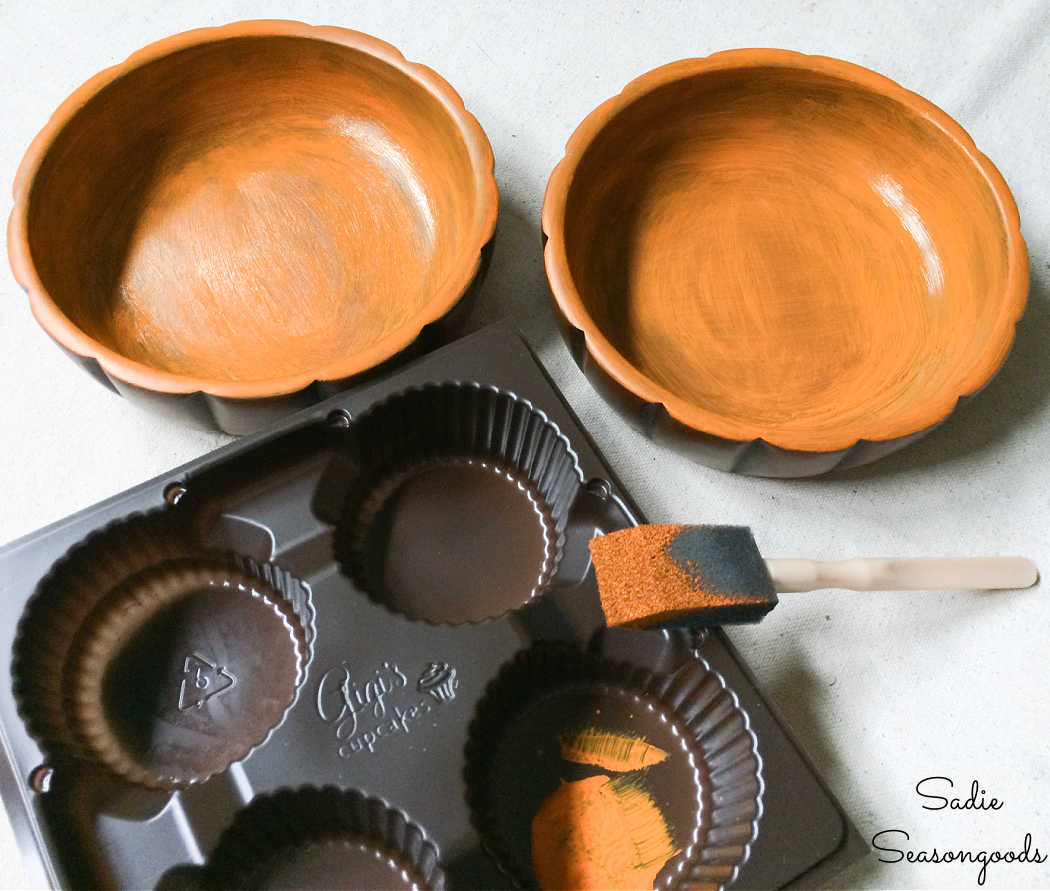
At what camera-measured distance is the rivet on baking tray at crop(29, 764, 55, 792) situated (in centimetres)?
58

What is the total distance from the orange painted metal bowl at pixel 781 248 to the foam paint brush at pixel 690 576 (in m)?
0.10

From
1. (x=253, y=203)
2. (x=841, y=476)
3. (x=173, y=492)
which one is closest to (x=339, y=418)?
(x=173, y=492)

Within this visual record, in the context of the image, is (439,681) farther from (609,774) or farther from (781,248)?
(781,248)

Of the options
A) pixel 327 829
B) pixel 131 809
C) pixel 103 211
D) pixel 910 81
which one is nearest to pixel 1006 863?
pixel 327 829

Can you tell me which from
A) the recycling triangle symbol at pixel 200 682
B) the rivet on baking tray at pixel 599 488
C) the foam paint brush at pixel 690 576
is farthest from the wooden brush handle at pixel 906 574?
the recycling triangle symbol at pixel 200 682

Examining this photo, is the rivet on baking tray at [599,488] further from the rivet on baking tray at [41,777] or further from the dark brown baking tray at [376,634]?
the rivet on baking tray at [41,777]

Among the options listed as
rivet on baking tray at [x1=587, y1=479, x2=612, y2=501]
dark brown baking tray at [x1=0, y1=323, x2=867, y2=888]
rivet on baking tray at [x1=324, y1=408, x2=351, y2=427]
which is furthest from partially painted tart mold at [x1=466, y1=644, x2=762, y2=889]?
rivet on baking tray at [x1=324, y1=408, x2=351, y2=427]

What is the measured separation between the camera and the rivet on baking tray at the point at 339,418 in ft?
2.28

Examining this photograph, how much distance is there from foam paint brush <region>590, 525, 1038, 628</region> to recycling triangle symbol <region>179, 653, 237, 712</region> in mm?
281

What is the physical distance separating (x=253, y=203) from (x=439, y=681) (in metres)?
0.49

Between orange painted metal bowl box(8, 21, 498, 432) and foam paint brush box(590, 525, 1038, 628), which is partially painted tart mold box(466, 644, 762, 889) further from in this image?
orange painted metal bowl box(8, 21, 498, 432)

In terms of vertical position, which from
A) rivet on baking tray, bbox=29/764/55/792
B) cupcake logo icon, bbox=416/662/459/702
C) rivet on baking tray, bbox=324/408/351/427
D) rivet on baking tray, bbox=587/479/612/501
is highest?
rivet on baking tray, bbox=324/408/351/427

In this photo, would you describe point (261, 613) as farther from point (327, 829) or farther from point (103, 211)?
point (103, 211)

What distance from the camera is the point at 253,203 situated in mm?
858
